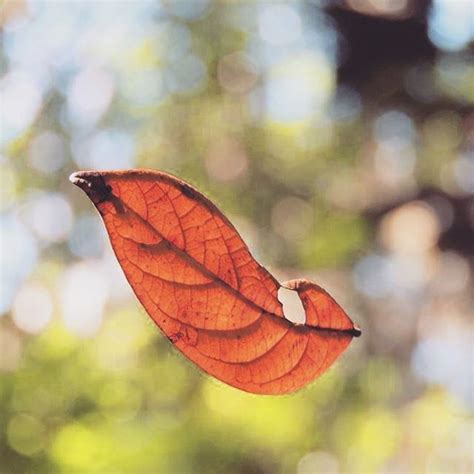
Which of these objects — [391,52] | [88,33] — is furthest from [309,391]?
[88,33]

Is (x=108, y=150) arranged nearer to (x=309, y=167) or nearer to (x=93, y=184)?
(x=309, y=167)

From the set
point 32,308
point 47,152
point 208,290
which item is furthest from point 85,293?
point 208,290

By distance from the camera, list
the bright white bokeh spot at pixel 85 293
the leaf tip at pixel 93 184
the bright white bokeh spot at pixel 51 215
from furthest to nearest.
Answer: the bright white bokeh spot at pixel 51 215, the bright white bokeh spot at pixel 85 293, the leaf tip at pixel 93 184

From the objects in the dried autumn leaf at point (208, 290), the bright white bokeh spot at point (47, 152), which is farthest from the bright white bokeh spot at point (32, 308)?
the dried autumn leaf at point (208, 290)

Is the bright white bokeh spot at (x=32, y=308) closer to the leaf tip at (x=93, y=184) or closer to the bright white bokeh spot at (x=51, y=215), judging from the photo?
the bright white bokeh spot at (x=51, y=215)

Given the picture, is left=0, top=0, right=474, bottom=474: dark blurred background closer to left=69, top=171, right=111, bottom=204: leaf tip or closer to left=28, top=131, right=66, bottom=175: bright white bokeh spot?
left=28, top=131, right=66, bottom=175: bright white bokeh spot

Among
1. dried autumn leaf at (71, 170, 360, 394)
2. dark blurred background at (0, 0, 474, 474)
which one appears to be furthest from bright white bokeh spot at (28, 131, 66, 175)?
dried autumn leaf at (71, 170, 360, 394)
